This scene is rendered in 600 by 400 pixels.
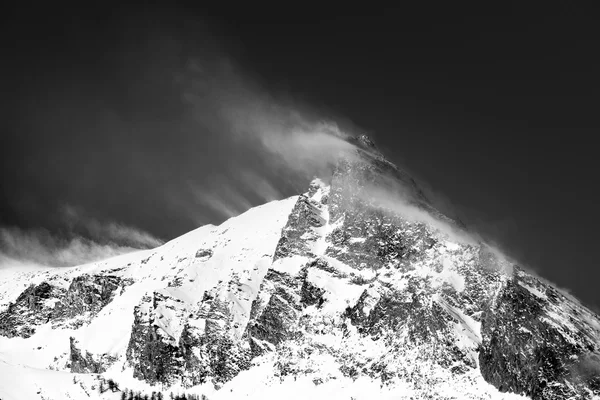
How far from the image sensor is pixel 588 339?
192500 mm

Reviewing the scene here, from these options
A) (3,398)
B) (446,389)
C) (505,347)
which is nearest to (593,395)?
(505,347)

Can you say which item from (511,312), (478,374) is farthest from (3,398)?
(511,312)

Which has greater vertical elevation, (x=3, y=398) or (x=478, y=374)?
(x=478, y=374)

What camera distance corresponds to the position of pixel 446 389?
192000 mm

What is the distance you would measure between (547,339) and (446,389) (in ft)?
102

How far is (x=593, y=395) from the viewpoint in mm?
177625

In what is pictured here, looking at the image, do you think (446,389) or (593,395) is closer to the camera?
(593,395)

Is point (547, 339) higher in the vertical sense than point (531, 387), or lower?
higher

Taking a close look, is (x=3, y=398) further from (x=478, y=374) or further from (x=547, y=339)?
(x=547, y=339)

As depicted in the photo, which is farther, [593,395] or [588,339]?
[588,339]

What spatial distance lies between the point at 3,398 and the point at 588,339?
548 feet

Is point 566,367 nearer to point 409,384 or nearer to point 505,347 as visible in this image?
point 505,347

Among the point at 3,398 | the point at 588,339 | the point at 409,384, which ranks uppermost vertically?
the point at 588,339

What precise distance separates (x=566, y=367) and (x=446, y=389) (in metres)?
32.5
